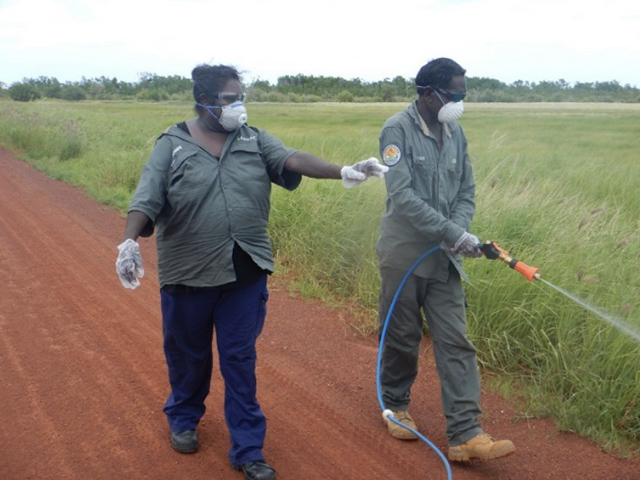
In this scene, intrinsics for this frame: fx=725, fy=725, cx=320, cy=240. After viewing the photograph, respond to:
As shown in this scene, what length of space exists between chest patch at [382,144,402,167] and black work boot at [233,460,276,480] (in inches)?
65.7

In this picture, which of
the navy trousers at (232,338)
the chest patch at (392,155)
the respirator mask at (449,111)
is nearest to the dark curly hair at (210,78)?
the chest patch at (392,155)

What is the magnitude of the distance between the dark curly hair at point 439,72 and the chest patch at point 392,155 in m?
0.35

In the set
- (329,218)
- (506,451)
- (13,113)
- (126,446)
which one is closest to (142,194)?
(126,446)

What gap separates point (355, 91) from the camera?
2397 inches

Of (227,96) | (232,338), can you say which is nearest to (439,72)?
(227,96)

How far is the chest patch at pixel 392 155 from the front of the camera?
3834 mm

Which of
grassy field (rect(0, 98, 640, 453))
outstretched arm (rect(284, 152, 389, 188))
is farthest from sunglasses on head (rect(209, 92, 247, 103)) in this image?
grassy field (rect(0, 98, 640, 453))

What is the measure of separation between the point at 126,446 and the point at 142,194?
1.40 meters

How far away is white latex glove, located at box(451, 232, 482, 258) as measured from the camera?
374 cm

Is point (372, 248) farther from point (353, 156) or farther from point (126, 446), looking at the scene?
point (353, 156)

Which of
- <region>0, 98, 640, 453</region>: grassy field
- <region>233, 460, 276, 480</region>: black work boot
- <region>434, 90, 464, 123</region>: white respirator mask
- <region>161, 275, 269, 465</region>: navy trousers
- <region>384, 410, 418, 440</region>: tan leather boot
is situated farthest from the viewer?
<region>0, 98, 640, 453</region>: grassy field

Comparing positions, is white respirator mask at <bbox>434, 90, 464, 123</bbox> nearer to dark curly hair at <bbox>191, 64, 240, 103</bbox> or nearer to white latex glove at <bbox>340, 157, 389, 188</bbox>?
white latex glove at <bbox>340, 157, 389, 188</bbox>

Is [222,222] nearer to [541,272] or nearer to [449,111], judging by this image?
[449,111]

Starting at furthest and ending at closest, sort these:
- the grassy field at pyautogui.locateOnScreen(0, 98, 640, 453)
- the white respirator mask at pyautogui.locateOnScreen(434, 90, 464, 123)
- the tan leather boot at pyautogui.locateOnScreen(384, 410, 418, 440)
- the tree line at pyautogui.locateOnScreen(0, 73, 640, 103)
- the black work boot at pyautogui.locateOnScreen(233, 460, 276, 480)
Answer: the tree line at pyautogui.locateOnScreen(0, 73, 640, 103) → the grassy field at pyautogui.locateOnScreen(0, 98, 640, 453) → the tan leather boot at pyautogui.locateOnScreen(384, 410, 418, 440) → the white respirator mask at pyautogui.locateOnScreen(434, 90, 464, 123) → the black work boot at pyautogui.locateOnScreen(233, 460, 276, 480)
